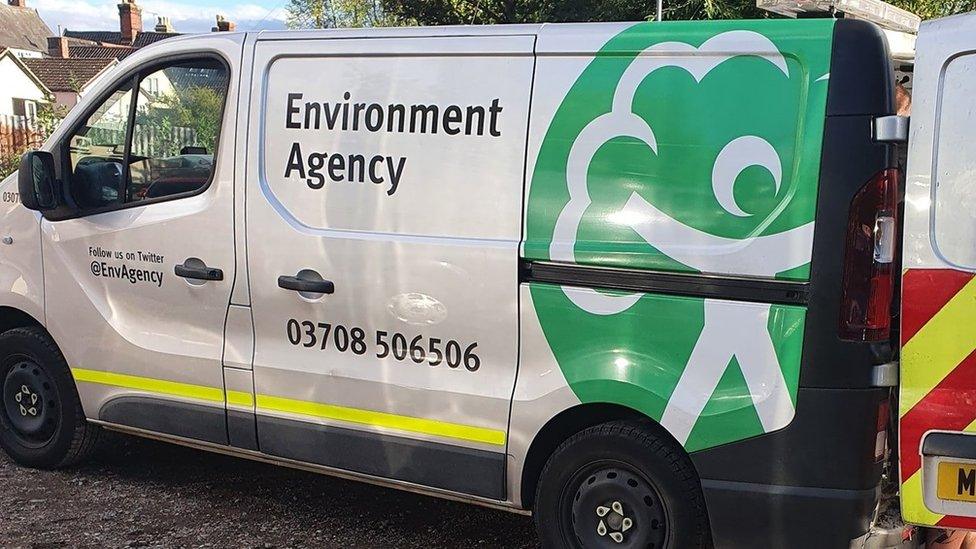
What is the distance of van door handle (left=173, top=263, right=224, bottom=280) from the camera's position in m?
4.27

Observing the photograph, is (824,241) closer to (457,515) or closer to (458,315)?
(458,315)

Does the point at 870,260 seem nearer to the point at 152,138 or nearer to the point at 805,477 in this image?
the point at 805,477

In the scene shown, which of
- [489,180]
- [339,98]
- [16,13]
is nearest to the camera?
[489,180]

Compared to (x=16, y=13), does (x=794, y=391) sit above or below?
below

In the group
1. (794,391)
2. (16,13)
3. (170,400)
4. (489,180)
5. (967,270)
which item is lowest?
(170,400)

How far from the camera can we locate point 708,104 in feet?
10.7

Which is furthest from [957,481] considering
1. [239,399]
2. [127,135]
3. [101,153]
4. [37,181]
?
[37,181]

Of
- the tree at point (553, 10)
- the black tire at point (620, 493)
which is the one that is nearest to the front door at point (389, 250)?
the black tire at point (620, 493)

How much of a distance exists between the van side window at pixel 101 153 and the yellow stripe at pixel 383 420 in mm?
1288

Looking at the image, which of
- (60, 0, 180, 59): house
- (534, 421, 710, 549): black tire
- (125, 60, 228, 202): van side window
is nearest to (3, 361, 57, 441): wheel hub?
(125, 60, 228, 202): van side window

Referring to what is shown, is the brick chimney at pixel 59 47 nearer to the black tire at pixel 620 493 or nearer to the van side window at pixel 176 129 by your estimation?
the van side window at pixel 176 129

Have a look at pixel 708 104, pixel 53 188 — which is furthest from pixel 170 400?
pixel 708 104

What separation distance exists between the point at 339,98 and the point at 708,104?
150 centimetres

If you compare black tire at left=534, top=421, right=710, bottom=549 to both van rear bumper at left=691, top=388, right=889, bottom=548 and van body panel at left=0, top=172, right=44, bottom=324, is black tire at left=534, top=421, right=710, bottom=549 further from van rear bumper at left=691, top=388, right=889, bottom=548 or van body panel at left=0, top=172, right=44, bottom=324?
van body panel at left=0, top=172, right=44, bottom=324
